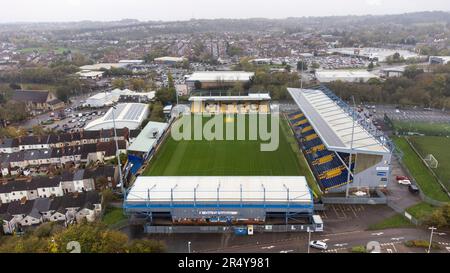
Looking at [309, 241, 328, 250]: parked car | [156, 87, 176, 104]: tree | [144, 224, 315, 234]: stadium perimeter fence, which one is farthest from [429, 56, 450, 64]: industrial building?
[309, 241, 328, 250]: parked car

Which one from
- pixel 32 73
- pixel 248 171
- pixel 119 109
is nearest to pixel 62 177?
pixel 248 171

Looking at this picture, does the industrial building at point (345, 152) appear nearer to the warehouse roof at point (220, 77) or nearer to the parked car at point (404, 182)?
the parked car at point (404, 182)

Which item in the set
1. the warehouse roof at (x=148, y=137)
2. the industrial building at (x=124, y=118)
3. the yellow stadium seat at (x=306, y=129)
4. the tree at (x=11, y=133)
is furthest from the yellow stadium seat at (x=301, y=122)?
the tree at (x=11, y=133)

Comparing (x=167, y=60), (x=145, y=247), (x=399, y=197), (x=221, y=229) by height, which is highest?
(x=167, y=60)

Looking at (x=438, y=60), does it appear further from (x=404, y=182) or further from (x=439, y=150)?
(x=404, y=182)

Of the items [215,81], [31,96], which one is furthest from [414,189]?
[31,96]

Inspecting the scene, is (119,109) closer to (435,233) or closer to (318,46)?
(435,233)
